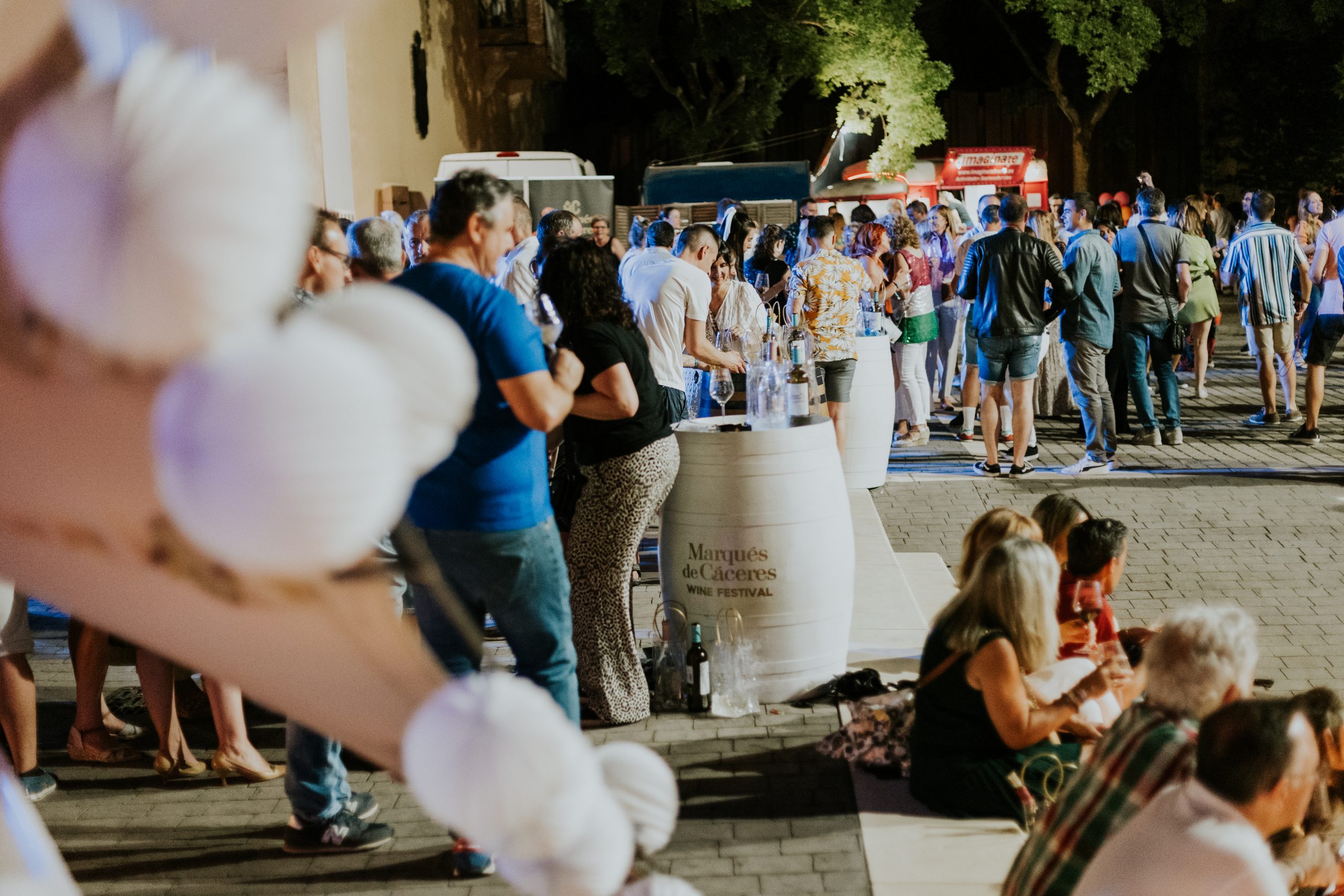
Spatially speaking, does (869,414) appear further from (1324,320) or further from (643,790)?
(643,790)

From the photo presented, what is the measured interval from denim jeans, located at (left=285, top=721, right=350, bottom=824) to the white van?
11963 millimetres

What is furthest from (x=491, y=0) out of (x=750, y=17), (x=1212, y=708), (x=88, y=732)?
(x=1212, y=708)

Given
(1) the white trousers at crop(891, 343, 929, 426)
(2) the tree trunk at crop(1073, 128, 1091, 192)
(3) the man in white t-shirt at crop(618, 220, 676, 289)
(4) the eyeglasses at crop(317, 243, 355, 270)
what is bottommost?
(1) the white trousers at crop(891, 343, 929, 426)

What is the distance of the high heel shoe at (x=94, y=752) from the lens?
4.81 metres

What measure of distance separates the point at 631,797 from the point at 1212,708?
1937 millimetres

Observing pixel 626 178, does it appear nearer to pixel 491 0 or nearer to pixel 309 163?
pixel 491 0

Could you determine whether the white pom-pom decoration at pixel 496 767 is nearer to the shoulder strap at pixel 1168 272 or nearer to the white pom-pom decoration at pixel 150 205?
Answer: the white pom-pom decoration at pixel 150 205

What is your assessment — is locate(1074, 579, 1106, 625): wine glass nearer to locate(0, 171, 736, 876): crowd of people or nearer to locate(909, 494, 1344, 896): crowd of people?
locate(909, 494, 1344, 896): crowd of people

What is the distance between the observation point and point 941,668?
3.79 m

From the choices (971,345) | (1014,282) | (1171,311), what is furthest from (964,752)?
(1171,311)

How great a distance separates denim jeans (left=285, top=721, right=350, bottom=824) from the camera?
3812 mm

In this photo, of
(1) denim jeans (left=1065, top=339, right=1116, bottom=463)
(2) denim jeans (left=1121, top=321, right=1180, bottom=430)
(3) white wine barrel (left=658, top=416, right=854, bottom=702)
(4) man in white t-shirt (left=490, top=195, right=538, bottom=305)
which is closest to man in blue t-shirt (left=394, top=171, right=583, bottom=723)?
(3) white wine barrel (left=658, top=416, right=854, bottom=702)

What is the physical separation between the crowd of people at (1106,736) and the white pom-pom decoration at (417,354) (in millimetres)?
1644

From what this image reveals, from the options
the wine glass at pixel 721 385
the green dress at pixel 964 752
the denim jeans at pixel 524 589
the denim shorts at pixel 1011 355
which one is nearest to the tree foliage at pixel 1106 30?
the denim shorts at pixel 1011 355
